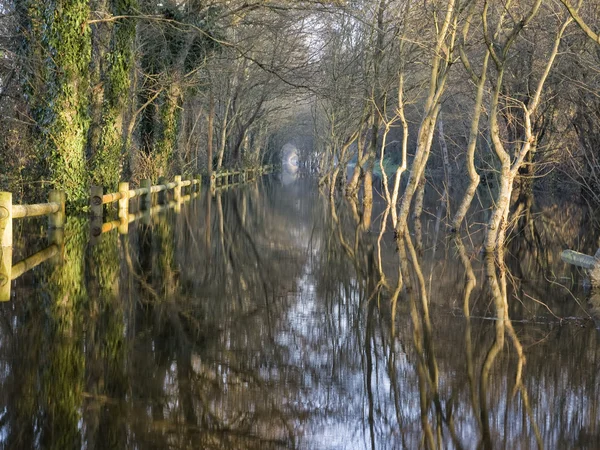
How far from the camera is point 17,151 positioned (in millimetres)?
17812

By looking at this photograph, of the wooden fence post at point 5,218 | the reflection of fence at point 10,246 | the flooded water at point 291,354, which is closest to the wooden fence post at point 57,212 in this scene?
the reflection of fence at point 10,246

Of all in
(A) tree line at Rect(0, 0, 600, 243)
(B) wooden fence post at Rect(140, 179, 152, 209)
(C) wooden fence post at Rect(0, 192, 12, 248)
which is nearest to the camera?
(C) wooden fence post at Rect(0, 192, 12, 248)

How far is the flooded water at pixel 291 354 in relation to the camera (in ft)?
14.3

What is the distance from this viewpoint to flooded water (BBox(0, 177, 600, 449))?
4.36 metres

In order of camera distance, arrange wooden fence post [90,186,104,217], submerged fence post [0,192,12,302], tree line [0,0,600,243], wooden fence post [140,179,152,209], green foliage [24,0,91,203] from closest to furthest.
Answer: submerged fence post [0,192,12,302]
tree line [0,0,600,243]
green foliage [24,0,91,203]
wooden fence post [90,186,104,217]
wooden fence post [140,179,152,209]

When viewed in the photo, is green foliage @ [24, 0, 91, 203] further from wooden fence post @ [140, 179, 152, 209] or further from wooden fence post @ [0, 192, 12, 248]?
wooden fence post @ [0, 192, 12, 248]

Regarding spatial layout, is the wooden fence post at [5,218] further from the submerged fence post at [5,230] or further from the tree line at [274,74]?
the tree line at [274,74]

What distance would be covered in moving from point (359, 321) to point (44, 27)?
11.7 meters

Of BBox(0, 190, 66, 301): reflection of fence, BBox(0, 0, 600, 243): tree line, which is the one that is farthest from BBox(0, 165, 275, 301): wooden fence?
BBox(0, 0, 600, 243): tree line

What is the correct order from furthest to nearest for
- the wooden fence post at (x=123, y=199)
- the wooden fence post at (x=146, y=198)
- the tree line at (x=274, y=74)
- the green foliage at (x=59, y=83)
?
the wooden fence post at (x=146, y=198), the wooden fence post at (x=123, y=199), the green foliage at (x=59, y=83), the tree line at (x=274, y=74)

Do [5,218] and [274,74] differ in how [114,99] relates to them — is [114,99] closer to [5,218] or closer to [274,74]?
[274,74]

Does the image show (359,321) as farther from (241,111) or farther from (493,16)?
(241,111)

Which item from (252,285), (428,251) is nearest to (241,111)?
(428,251)

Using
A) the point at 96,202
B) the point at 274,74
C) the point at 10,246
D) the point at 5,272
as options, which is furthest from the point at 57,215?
the point at 274,74
